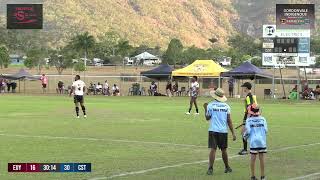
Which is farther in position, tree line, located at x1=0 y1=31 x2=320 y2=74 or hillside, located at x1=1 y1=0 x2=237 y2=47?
hillside, located at x1=1 y1=0 x2=237 y2=47

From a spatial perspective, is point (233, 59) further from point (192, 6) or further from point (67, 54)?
point (192, 6)

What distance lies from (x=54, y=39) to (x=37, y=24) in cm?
13120

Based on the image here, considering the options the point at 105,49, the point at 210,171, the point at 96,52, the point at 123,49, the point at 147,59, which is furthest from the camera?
the point at 105,49

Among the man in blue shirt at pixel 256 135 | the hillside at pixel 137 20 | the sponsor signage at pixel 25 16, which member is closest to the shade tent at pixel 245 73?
the sponsor signage at pixel 25 16

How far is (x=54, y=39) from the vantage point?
150625mm

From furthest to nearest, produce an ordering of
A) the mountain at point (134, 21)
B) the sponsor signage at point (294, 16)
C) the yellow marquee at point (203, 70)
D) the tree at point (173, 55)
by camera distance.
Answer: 1. the mountain at point (134, 21)
2. the tree at point (173, 55)
3. the yellow marquee at point (203, 70)
4. the sponsor signage at point (294, 16)

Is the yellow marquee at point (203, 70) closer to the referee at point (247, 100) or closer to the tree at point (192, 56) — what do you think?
the referee at point (247, 100)

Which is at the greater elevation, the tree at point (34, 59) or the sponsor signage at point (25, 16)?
the tree at point (34, 59)

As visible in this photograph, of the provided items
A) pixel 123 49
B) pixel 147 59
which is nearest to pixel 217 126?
pixel 123 49

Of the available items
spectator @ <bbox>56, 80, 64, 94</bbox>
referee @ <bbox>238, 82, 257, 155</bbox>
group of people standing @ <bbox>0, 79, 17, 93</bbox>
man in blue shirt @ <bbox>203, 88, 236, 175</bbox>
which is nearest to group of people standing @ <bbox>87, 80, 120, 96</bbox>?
spectator @ <bbox>56, 80, 64, 94</bbox>

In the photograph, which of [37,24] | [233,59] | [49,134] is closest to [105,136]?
[49,134]

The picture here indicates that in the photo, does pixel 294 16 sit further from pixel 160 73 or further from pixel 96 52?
pixel 96 52
